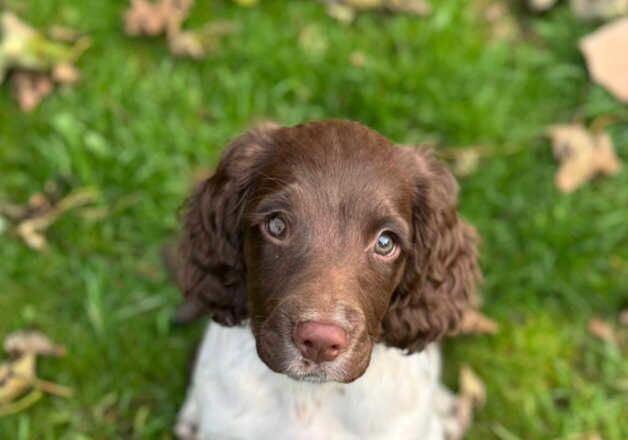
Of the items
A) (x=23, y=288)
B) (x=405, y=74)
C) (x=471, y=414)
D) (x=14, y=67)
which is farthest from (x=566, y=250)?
(x=14, y=67)

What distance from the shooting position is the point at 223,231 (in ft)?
12.4

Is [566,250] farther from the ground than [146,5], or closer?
closer

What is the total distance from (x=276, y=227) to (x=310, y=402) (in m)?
0.88

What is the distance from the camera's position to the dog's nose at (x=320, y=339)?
3094mm

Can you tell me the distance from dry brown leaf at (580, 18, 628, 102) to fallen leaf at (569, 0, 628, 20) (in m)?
0.14

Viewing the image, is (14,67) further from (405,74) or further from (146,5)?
(405,74)

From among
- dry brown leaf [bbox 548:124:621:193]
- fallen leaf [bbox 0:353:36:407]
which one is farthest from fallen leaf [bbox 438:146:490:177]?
fallen leaf [bbox 0:353:36:407]

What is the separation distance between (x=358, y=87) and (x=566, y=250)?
67.6 inches

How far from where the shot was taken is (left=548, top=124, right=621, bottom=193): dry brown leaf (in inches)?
223

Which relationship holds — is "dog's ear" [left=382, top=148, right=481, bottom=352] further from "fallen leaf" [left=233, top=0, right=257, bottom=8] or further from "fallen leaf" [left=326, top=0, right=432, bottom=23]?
"fallen leaf" [left=233, top=0, right=257, bottom=8]

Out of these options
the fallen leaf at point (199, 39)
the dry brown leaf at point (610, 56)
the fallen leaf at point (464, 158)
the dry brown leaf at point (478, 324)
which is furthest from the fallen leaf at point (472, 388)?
the fallen leaf at point (199, 39)

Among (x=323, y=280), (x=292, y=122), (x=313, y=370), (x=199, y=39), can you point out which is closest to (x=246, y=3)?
(x=199, y=39)

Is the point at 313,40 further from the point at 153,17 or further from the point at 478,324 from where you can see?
the point at 478,324

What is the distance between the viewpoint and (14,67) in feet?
18.8
